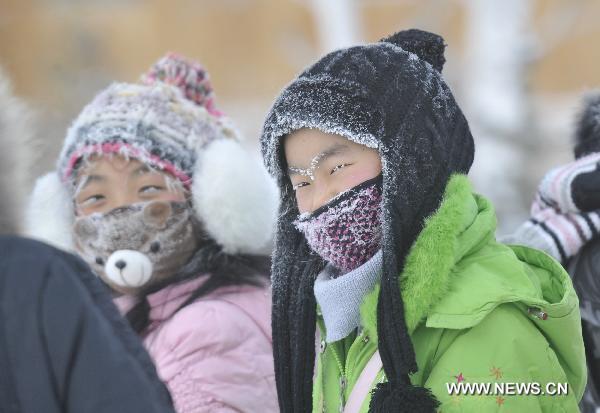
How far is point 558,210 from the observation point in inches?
99.1

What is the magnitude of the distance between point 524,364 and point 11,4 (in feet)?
53.0

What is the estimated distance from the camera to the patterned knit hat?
2.85m

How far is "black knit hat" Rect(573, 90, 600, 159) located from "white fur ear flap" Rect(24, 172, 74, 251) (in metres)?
1.63

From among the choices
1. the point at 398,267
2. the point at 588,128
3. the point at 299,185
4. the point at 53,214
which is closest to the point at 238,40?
the point at 53,214

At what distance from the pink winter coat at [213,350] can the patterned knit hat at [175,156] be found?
249mm

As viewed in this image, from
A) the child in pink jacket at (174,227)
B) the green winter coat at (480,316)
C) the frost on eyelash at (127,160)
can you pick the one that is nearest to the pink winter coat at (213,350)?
the child in pink jacket at (174,227)

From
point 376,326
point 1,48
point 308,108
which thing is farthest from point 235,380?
point 1,48

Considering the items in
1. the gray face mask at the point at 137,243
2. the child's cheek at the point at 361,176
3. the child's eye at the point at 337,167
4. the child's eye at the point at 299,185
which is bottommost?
the gray face mask at the point at 137,243

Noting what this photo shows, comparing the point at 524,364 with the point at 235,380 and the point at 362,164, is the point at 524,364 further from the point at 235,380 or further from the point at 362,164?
the point at 235,380

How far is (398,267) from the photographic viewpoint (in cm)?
199

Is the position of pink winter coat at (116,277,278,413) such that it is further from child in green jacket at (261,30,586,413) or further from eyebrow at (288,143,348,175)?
eyebrow at (288,143,348,175)

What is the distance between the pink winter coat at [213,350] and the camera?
2527 mm

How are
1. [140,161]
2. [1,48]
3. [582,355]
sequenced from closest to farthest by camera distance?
[582,355] → [140,161] → [1,48]

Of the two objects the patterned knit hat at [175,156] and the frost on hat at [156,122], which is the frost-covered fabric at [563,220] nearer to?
the patterned knit hat at [175,156]
